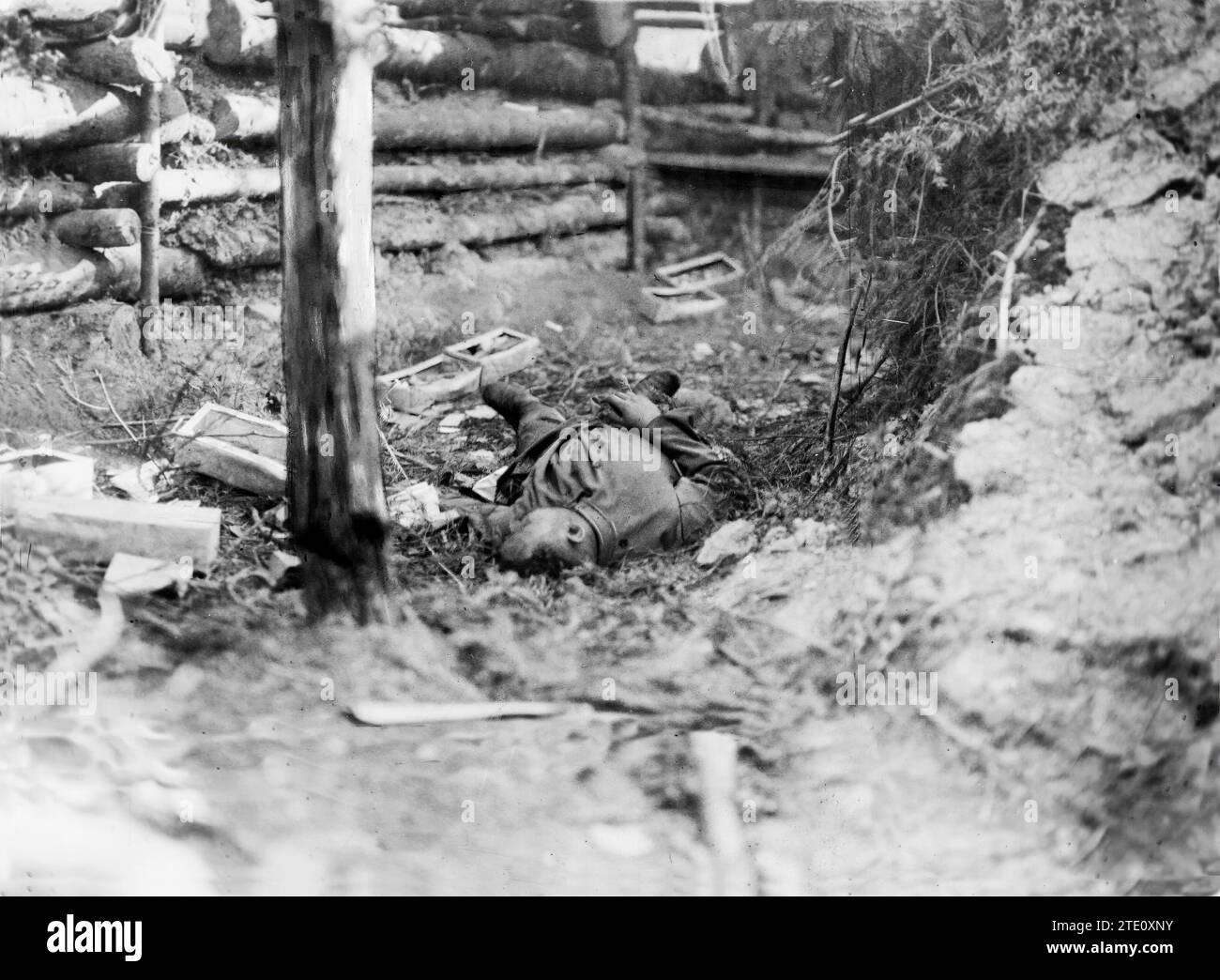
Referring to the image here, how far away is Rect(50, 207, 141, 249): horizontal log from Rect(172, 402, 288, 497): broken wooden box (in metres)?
0.79

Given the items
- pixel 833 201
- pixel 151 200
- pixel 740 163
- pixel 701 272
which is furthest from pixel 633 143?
pixel 151 200

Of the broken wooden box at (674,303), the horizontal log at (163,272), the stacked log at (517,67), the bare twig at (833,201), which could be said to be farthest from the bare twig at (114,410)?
the bare twig at (833,201)

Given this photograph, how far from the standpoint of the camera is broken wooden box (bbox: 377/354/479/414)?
492 centimetres

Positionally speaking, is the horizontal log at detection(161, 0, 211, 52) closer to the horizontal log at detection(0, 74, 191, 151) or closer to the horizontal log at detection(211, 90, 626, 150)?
the horizontal log at detection(0, 74, 191, 151)

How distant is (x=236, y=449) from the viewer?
4.44 metres

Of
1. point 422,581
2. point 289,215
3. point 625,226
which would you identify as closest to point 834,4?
point 625,226

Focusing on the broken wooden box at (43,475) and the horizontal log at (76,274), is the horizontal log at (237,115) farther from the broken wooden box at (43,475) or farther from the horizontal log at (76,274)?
the broken wooden box at (43,475)

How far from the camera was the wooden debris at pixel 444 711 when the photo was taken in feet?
13.6

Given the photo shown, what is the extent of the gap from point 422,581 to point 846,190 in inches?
89.0

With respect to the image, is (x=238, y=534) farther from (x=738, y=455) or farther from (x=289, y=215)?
(x=738, y=455)

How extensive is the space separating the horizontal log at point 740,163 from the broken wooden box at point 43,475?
9.92ft

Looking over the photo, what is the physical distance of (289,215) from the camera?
415 cm

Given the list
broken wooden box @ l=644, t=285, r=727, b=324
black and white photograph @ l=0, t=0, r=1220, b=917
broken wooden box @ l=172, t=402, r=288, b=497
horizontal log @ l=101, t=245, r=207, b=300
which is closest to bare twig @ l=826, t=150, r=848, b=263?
black and white photograph @ l=0, t=0, r=1220, b=917
